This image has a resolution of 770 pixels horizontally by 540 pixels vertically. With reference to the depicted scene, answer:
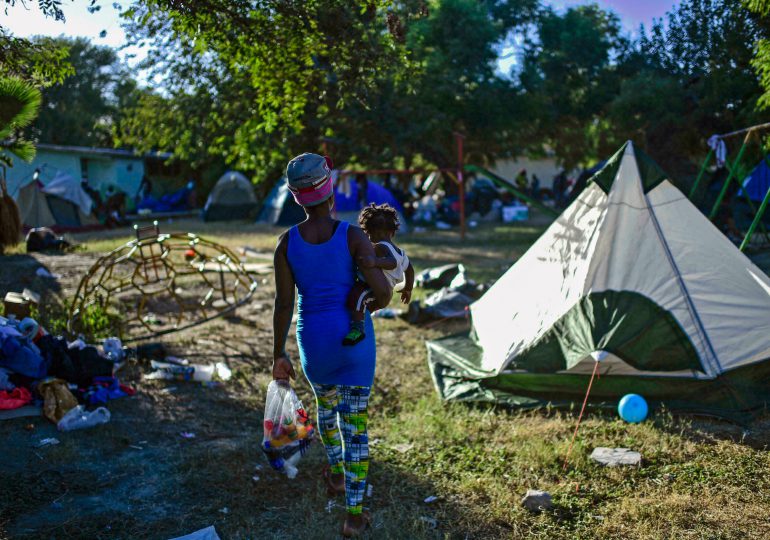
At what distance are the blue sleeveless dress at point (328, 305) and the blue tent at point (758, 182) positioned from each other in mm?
15756

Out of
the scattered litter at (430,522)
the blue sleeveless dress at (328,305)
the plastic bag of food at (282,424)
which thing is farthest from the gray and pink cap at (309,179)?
the scattered litter at (430,522)

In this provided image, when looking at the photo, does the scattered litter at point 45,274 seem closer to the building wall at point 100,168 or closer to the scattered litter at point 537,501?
the scattered litter at point 537,501

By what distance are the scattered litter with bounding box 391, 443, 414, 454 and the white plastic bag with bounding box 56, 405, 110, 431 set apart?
7.27 ft

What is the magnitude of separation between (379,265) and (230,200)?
23.3m

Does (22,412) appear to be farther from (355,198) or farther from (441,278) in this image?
(355,198)

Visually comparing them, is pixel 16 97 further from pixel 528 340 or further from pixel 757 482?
pixel 757 482

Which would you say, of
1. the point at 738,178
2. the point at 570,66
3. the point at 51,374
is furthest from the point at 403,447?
the point at 570,66

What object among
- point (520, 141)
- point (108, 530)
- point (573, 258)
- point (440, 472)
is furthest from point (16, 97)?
point (520, 141)

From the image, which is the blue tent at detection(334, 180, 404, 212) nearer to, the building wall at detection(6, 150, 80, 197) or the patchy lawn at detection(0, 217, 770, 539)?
the building wall at detection(6, 150, 80, 197)

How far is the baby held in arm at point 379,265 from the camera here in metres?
3.04

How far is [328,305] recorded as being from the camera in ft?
10.1

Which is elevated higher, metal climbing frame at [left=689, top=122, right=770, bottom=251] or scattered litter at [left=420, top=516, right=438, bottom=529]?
metal climbing frame at [left=689, top=122, right=770, bottom=251]

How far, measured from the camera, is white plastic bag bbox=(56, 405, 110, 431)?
4.89 m

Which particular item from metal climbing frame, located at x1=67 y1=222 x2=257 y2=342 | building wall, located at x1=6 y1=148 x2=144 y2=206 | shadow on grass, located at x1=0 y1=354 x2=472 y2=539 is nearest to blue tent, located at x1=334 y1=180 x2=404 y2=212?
metal climbing frame, located at x1=67 y1=222 x2=257 y2=342
